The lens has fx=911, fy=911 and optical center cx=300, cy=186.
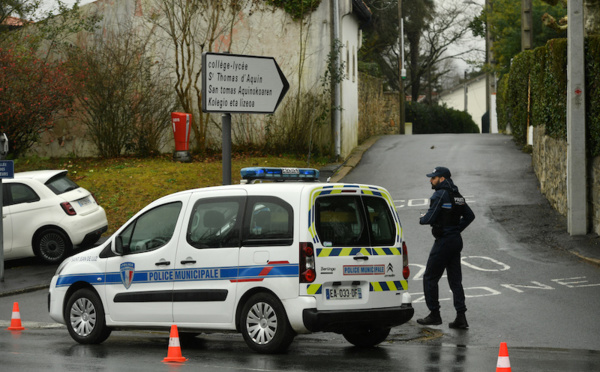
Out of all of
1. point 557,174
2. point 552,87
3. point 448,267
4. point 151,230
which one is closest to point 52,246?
point 151,230

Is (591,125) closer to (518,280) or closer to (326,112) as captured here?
(518,280)

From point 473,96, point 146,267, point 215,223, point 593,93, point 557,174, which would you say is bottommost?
point 146,267

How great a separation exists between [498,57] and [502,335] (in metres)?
34.2

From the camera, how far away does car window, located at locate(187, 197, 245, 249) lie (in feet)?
30.8

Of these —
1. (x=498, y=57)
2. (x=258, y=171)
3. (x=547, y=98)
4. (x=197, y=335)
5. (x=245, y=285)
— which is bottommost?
(x=197, y=335)

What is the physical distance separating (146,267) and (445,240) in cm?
357

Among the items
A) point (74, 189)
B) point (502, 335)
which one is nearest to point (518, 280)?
point (502, 335)

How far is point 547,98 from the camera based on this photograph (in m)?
20.2

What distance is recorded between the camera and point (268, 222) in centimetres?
916

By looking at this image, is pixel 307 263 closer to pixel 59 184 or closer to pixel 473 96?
pixel 59 184

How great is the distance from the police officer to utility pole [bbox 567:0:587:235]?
22.1 feet

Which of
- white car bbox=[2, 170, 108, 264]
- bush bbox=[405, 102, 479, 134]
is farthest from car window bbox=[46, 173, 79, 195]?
bush bbox=[405, 102, 479, 134]

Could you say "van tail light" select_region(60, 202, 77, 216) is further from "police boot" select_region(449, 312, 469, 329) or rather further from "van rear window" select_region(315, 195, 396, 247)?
"van rear window" select_region(315, 195, 396, 247)

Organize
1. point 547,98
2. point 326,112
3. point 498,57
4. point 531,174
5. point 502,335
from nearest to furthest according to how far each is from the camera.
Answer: point 502,335, point 547,98, point 531,174, point 326,112, point 498,57
